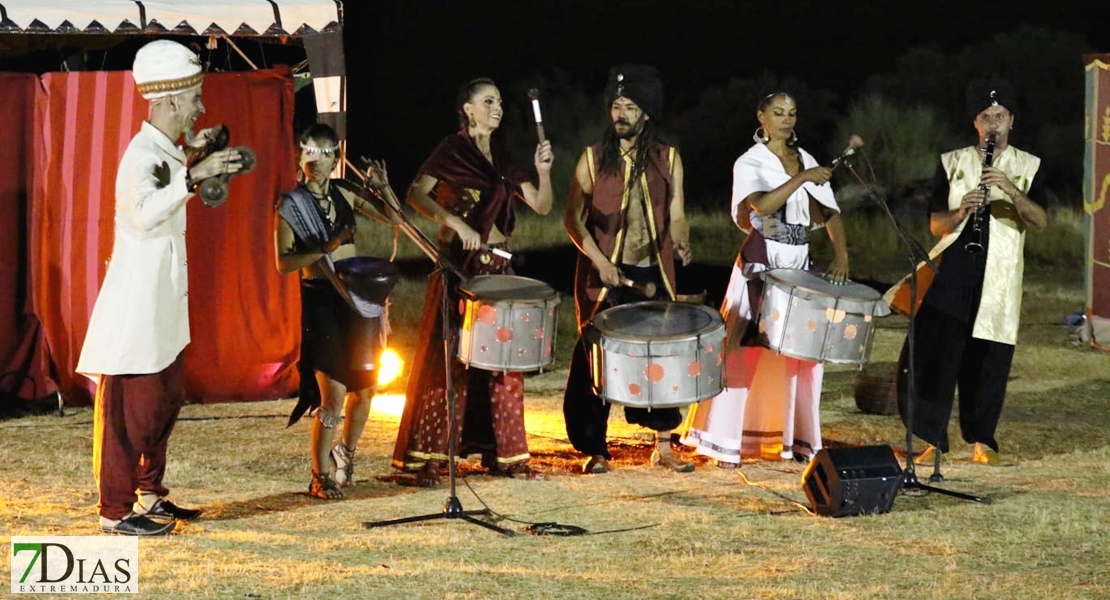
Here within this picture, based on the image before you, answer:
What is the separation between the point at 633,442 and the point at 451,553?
2656mm

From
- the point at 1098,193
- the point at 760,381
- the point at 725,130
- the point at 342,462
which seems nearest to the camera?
the point at 342,462

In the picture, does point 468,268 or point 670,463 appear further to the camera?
point 670,463

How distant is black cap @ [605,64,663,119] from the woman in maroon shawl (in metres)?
0.56

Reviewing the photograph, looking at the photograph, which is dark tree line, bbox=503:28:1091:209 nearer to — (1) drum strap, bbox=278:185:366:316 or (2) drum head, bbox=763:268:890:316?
(2) drum head, bbox=763:268:890:316

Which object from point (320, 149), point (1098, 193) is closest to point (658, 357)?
point (320, 149)

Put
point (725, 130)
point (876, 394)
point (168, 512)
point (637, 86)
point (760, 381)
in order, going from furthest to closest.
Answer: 1. point (725, 130)
2. point (876, 394)
3. point (760, 381)
4. point (637, 86)
5. point (168, 512)

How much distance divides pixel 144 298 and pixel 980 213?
3989 millimetres

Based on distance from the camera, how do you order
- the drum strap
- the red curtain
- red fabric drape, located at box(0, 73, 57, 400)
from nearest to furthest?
the drum strap → red fabric drape, located at box(0, 73, 57, 400) → the red curtain

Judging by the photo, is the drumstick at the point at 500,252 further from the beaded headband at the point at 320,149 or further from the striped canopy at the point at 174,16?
the striped canopy at the point at 174,16

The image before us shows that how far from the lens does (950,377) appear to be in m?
8.34

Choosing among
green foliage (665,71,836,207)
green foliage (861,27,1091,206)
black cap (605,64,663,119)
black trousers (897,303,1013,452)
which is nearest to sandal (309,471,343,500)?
black cap (605,64,663,119)

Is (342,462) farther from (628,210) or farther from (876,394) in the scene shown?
(876,394)

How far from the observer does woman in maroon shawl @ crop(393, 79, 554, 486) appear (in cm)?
771

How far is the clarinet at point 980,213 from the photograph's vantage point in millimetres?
7875
